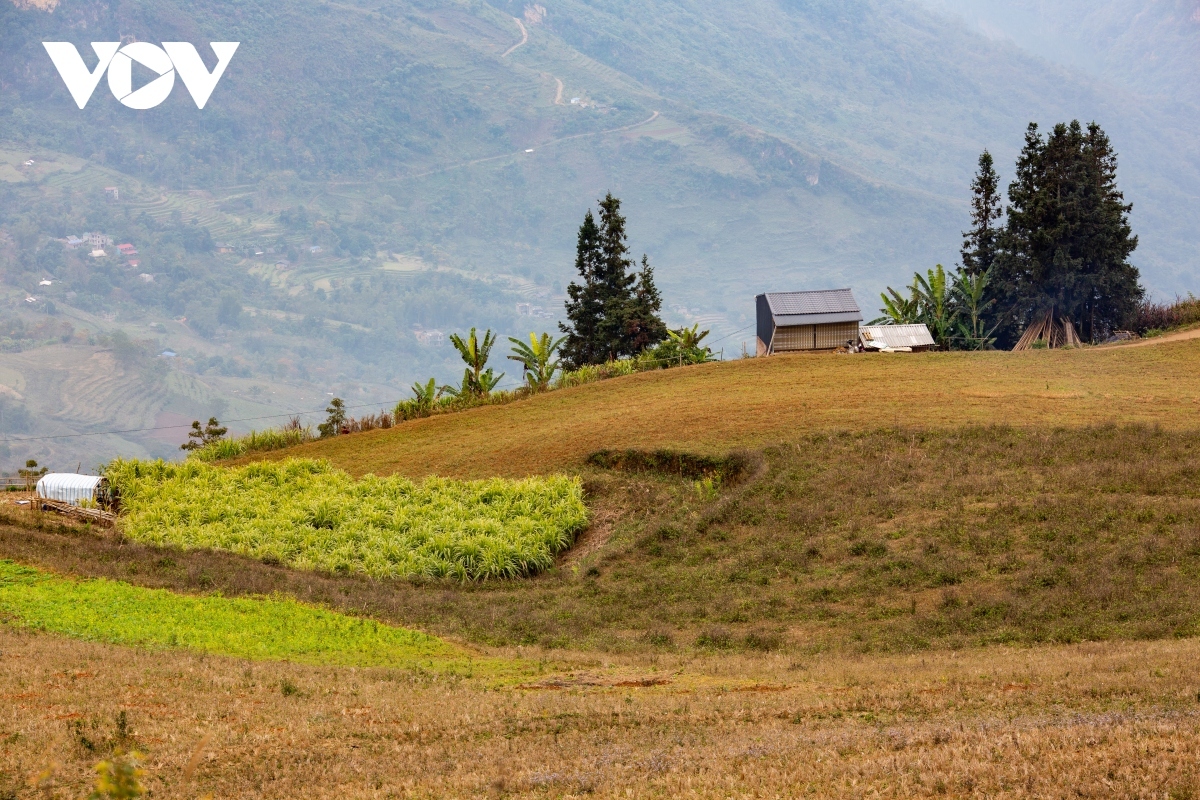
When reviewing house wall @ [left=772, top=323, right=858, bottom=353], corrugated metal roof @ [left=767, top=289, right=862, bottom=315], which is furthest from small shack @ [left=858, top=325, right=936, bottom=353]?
corrugated metal roof @ [left=767, top=289, right=862, bottom=315]

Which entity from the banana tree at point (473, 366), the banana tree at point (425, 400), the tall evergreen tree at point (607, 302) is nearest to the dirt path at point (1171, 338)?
the tall evergreen tree at point (607, 302)

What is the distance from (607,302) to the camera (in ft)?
175

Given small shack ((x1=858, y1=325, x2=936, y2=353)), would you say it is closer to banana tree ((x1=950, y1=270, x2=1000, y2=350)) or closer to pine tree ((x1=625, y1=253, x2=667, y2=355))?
banana tree ((x1=950, y1=270, x2=1000, y2=350))

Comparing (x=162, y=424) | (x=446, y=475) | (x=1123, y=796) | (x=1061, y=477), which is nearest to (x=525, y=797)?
(x=1123, y=796)

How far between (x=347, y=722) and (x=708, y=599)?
10.5 metres

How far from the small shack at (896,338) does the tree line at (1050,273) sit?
3.43m

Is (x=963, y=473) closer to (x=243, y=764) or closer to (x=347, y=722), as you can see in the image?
(x=347, y=722)

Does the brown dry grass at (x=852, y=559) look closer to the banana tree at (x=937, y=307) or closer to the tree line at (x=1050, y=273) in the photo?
the banana tree at (x=937, y=307)

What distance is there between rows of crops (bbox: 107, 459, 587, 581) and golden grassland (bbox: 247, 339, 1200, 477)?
1.81 meters

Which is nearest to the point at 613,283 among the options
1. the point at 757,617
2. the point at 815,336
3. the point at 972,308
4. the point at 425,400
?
the point at 815,336

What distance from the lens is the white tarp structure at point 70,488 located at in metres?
30.8

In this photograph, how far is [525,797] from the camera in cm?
1016

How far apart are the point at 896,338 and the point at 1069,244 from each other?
1045 cm

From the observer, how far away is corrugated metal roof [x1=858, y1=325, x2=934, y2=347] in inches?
1634
